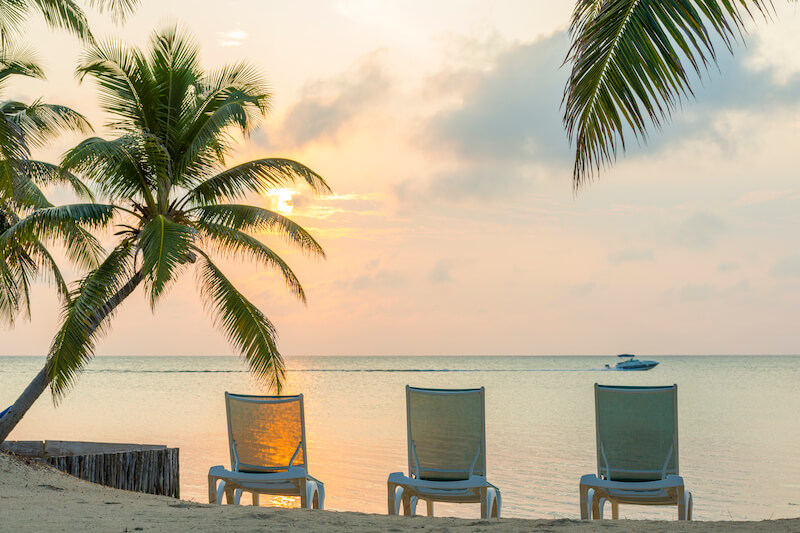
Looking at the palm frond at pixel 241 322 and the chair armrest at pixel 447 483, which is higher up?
the palm frond at pixel 241 322

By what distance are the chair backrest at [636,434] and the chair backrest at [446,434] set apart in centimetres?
77

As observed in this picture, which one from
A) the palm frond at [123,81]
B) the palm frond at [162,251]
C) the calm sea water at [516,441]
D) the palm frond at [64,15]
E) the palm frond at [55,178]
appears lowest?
the calm sea water at [516,441]

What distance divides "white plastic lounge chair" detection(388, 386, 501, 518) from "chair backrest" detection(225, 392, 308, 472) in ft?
2.42

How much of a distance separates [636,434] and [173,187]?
6.23m

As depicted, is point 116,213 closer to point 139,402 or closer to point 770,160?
point 770,160

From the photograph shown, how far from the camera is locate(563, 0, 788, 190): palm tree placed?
3365mm

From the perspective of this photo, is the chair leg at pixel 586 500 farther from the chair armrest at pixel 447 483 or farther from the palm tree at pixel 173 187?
the palm tree at pixel 173 187

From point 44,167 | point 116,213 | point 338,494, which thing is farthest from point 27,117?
point 338,494

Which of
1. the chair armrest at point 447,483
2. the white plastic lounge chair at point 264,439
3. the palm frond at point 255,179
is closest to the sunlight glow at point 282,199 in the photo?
the palm frond at point 255,179

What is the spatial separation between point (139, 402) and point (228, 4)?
20976mm

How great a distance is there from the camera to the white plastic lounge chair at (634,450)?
4559 mm

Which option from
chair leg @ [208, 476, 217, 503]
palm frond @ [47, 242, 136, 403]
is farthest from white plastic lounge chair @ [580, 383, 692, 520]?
palm frond @ [47, 242, 136, 403]

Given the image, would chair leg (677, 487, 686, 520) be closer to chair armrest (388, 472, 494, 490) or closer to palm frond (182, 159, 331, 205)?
chair armrest (388, 472, 494, 490)

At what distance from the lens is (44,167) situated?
34.5 ft
